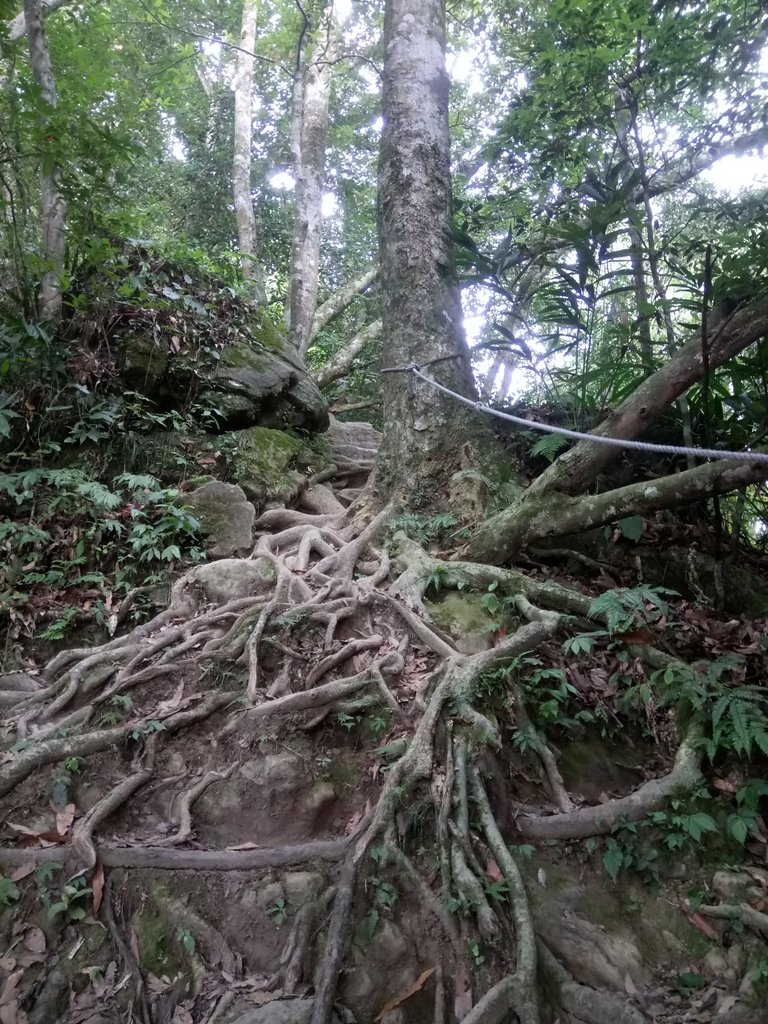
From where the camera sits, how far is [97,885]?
2488 millimetres

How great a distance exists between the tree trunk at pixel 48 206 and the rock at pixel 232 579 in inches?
105

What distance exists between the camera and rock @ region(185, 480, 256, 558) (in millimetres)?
4598

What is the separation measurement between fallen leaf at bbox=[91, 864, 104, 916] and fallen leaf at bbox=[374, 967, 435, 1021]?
115cm

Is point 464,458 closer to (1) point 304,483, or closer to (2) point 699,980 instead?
(1) point 304,483

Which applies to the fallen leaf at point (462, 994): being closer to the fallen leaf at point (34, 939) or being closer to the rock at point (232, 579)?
the fallen leaf at point (34, 939)

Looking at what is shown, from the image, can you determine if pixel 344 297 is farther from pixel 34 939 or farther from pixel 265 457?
pixel 34 939

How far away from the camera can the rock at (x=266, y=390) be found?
5848mm

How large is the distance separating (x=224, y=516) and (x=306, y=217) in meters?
6.26

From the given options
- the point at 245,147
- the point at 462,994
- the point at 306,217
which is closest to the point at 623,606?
the point at 462,994

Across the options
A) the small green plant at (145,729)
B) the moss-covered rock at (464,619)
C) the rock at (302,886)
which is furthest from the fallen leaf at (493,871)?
the small green plant at (145,729)

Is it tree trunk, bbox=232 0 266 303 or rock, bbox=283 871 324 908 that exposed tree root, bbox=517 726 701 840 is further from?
tree trunk, bbox=232 0 266 303

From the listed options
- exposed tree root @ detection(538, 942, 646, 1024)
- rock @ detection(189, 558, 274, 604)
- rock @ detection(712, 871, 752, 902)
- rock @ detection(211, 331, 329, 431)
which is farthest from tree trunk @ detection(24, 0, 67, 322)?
rock @ detection(712, 871, 752, 902)

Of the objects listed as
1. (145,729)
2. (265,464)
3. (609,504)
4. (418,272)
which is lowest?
(145,729)

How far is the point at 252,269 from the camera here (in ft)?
27.3
